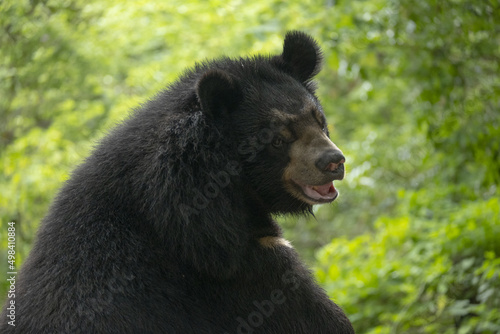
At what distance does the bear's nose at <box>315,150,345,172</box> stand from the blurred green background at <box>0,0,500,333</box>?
897mm

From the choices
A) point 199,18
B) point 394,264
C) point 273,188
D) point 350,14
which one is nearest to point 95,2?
point 199,18

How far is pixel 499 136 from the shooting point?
17.2 ft

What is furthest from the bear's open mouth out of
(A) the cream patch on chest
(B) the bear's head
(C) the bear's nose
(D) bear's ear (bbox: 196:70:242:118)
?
(D) bear's ear (bbox: 196:70:242:118)

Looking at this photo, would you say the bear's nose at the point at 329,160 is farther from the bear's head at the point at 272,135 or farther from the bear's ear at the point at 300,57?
the bear's ear at the point at 300,57

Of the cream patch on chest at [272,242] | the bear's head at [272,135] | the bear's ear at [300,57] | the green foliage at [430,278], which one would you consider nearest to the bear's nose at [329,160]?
the bear's head at [272,135]

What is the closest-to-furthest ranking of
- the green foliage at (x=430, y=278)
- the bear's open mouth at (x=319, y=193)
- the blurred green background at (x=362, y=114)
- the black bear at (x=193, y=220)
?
the black bear at (x=193, y=220) → the bear's open mouth at (x=319, y=193) → the green foliage at (x=430, y=278) → the blurred green background at (x=362, y=114)

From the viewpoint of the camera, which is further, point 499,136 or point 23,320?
point 499,136

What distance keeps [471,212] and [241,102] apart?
10.2 feet

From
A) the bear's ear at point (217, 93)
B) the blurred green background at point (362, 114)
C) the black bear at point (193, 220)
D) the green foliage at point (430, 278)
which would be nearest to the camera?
the black bear at point (193, 220)

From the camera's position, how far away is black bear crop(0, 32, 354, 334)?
309 centimetres

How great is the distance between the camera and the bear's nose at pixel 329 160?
137 inches

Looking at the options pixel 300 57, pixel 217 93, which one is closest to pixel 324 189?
pixel 217 93

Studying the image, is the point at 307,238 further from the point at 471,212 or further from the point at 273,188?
the point at 273,188

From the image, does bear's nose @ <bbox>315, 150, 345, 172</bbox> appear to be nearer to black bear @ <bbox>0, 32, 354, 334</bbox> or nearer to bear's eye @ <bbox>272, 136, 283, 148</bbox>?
black bear @ <bbox>0, 32, 354, 334</bbox>
